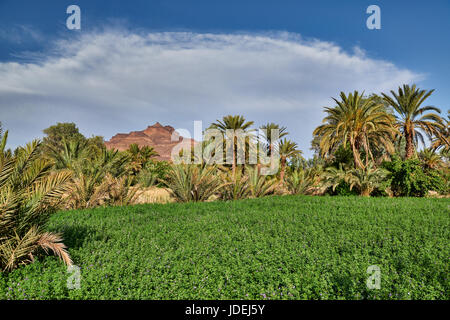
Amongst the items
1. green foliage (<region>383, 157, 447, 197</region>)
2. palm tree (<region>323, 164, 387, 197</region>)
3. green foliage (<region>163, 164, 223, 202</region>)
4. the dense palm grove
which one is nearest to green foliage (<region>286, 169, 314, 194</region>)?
the dense palm grove

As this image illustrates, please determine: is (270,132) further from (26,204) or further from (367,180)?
(26,204)

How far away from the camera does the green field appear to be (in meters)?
3.08

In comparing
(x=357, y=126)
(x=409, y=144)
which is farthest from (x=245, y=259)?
(x=409, y=144)

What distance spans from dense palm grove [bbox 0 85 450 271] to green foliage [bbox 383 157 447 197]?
0.15ft

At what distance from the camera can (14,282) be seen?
3303 mm

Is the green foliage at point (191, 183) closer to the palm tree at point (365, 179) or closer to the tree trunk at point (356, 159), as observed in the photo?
the palm tree at point (365, 179)

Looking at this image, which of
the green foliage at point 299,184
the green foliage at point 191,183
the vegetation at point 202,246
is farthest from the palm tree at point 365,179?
the green foliage at point 191,183

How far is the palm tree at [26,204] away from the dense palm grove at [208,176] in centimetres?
1

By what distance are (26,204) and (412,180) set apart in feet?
54.8

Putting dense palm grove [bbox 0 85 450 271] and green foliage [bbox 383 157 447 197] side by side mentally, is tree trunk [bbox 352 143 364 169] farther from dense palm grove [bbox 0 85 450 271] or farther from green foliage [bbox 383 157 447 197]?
green foliage [bbox 383 157 447 197]

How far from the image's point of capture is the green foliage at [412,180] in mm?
13984
